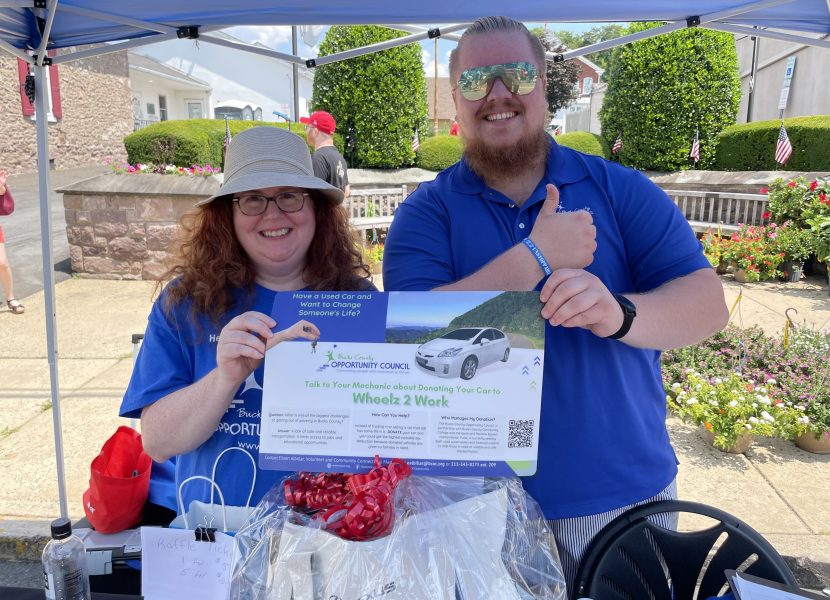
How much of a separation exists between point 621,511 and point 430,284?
80 cm

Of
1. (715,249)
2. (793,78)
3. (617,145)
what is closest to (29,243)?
(715,249)

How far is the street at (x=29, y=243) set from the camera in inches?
316

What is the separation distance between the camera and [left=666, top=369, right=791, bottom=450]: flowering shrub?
376cm

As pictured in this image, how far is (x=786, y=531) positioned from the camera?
303cm

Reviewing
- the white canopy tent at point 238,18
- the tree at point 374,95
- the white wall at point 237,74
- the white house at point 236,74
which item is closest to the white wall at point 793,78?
the tree at point 374,95

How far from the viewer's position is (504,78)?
161 centimetres

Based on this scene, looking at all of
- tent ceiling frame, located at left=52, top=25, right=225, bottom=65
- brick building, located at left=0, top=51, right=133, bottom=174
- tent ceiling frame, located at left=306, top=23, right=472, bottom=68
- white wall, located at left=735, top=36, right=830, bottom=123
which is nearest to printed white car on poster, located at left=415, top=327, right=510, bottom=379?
tent ceiling frame, located at left=52, top=25, right=225, bottom=65

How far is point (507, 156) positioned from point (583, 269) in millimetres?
386

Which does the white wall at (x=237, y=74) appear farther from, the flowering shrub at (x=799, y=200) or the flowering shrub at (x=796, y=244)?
the flowering shrub at (x=796, y=244)

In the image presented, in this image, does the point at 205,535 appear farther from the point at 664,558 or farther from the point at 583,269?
the point at 664,558

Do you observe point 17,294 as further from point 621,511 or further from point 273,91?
point 273,91

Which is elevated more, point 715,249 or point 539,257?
point 539,257

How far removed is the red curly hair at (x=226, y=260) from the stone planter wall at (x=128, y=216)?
604 centimetres

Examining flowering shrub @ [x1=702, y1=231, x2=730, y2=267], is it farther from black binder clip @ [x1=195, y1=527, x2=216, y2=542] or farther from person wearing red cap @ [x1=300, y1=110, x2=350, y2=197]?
black binder clip @ [x1=195, y1=527, x2=216, y2=542]
